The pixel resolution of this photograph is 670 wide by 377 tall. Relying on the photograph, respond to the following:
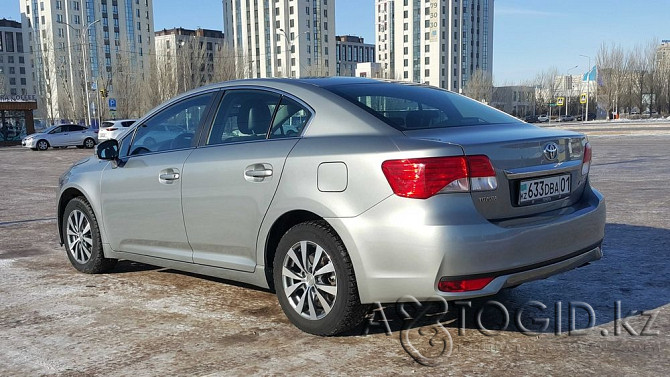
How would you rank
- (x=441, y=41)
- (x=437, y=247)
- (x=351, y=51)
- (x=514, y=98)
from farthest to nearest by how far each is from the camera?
(x=351, y=51), (x=514, y=98), (x=441, y=41), (x=437, y=247)

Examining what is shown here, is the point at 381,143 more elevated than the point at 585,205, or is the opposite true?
the point at 381,143

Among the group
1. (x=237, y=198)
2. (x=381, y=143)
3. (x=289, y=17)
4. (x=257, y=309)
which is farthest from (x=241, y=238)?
(x=289, y=17)

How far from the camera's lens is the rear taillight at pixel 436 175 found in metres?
3.20

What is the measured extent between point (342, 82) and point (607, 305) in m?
2.32

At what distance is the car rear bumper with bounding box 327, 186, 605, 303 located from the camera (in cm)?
316

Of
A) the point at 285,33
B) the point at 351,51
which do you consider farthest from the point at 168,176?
the point at 351,51

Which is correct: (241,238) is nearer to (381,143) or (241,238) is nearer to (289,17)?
(381,143)

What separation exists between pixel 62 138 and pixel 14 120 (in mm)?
13115

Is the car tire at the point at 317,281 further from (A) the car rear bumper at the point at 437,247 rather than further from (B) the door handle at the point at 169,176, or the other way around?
(B) the door handle at the point at 169,176

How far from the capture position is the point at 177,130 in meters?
4.76

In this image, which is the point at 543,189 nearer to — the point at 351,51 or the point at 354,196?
the point at 354,196

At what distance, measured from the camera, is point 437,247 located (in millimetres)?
3145

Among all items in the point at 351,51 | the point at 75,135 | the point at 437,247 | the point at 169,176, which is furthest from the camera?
the point at 351,51

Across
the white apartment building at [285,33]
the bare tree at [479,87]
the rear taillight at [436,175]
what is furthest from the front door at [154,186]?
the bare tree at [479,87]
